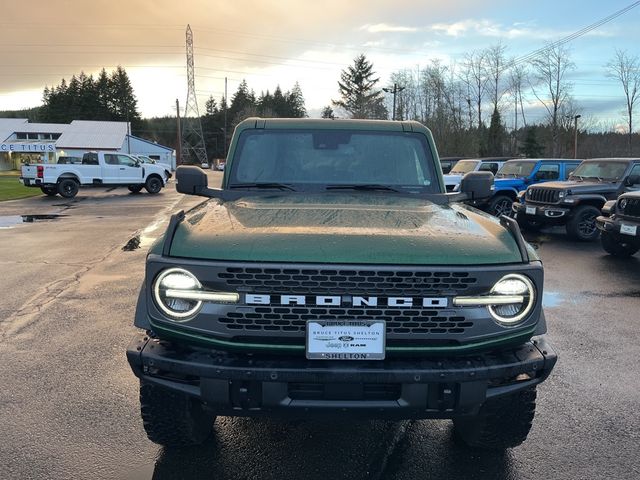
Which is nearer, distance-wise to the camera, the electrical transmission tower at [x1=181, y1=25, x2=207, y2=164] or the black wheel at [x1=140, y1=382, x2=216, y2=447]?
the black wheel at [x1=140, y1=382, x2=216, y2=447]

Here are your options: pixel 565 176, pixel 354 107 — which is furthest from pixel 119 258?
pixel 354 107

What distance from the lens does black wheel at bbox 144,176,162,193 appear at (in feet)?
85.7

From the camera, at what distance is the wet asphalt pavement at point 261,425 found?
9.51 ft

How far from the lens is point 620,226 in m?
9.01

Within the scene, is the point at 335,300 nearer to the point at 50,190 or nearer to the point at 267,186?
the point at 267,186

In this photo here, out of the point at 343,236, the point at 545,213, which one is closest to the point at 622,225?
the point at 545,213

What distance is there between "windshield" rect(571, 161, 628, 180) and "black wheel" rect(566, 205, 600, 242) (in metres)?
1.08

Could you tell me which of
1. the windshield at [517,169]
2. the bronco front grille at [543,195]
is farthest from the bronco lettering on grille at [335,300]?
the windshield at [517,169]

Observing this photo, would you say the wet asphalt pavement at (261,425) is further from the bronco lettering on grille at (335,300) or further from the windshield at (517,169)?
the windshield at (517,169)

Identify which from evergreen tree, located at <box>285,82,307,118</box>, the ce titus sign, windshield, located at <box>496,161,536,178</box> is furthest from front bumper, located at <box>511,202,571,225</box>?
evergreen tree, located at <box>285,82,307,118</box>

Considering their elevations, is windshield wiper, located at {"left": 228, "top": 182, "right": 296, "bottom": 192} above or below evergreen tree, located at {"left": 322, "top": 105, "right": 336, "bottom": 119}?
below

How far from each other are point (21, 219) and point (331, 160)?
13638mm

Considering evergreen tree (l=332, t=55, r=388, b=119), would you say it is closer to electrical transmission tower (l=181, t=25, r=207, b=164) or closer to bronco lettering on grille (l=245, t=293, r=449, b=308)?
electrical transmission tower (l=181, t=25, r=207, b=164)

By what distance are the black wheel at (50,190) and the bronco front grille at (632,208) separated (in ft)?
72.2
